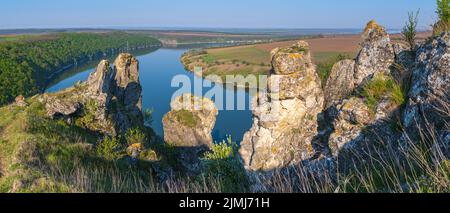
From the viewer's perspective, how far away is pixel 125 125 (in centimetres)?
3309

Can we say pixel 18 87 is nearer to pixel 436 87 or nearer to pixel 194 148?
pixel 194 148

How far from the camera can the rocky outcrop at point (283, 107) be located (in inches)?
648

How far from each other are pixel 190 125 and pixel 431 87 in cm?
3794

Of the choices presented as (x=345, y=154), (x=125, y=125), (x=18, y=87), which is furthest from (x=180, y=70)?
(x=345, y=154)

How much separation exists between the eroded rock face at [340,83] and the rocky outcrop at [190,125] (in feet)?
85.2

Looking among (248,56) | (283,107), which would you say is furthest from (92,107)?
(248,56)

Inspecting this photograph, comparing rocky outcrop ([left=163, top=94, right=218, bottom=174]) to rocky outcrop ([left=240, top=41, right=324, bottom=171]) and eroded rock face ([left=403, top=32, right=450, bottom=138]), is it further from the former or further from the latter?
eroded rock face ([left=403, top=32, right=450, bottom=138])

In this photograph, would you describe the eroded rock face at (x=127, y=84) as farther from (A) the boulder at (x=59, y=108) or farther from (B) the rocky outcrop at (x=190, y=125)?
(A) the boulder at (x=59, y=108)

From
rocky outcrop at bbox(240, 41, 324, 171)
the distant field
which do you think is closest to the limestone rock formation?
rocky outcrop at bbox(240, 41, 324, 171)

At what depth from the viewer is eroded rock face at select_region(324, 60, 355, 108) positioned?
1475 centimetres

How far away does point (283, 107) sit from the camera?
1692 cm

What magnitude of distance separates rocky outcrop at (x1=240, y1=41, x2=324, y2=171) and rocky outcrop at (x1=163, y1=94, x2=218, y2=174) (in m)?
23.9

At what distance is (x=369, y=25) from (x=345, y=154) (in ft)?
28.5

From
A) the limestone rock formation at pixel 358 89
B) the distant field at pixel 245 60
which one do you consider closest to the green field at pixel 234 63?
the distant field at pixel 245 60
